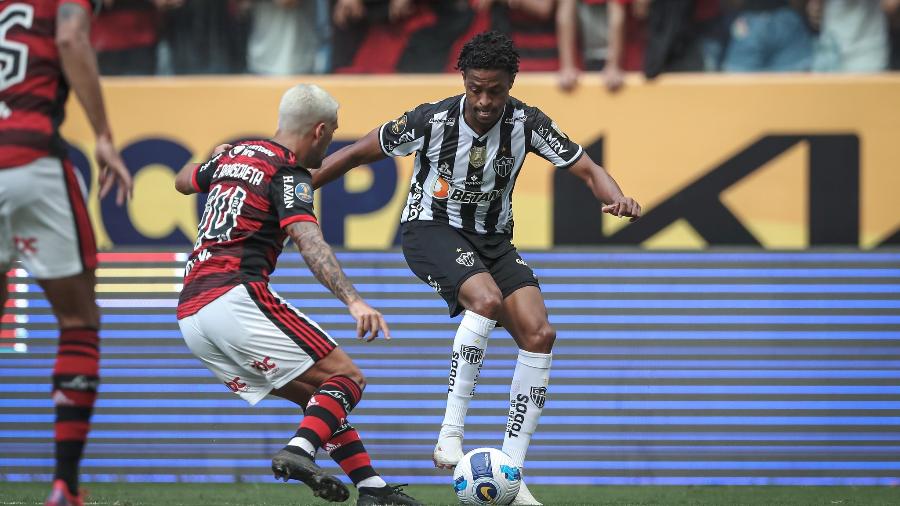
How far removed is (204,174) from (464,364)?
5.30 feet

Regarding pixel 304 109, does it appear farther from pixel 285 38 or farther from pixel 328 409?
pixel 285 38

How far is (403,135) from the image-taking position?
21.4 feet

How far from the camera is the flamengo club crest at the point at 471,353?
6328 millimetres

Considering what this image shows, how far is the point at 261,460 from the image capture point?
840 centimetres

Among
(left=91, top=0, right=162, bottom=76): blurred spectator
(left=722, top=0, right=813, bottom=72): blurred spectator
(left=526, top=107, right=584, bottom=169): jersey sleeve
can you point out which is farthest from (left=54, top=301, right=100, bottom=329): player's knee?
(left=722, top=0, right=813, bottom=72): blurred spectator

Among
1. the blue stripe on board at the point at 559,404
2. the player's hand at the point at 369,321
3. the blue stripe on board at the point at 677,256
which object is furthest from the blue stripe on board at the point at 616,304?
the player's hand at the point at 369,321

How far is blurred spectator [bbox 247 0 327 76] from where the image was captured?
9.99 metres

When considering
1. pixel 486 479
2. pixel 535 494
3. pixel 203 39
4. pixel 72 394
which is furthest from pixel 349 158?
pixel 203 39

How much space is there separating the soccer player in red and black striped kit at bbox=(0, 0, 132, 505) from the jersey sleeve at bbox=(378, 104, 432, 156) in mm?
2092

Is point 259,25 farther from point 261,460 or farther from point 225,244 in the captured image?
point 225,244

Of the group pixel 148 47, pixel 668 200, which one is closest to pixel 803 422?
pixel 668 200

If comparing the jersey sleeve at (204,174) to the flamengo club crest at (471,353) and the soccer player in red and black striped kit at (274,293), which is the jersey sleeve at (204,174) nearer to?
the soccer player in red and black striped kit at (274,293)

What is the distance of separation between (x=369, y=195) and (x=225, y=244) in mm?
4221

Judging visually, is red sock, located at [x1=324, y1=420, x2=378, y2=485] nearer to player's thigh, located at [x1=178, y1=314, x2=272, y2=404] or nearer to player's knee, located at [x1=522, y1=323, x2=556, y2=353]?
player's thigh, located at [x1=178, y1=314, x2=272, y2=404]
